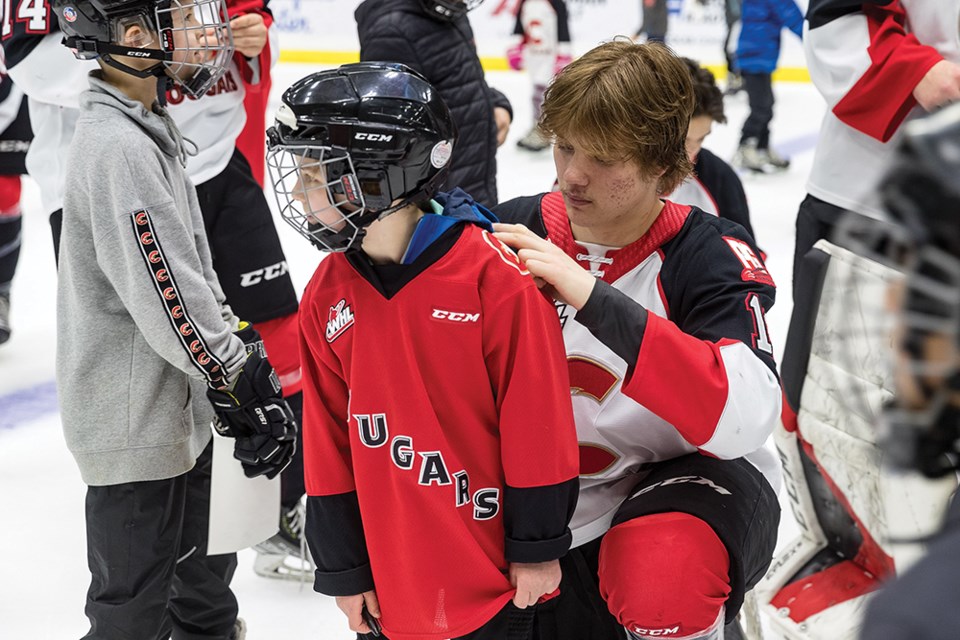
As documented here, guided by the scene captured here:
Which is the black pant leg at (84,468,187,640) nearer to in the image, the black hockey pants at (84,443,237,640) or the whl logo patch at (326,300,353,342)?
the black hockey pants at (84,443,237,640)

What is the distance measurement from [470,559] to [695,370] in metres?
0.36

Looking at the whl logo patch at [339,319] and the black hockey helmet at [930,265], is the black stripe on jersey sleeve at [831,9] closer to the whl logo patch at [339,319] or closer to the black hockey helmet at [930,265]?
the whl logo patch at [339,319]

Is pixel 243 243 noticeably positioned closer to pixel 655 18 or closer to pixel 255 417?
pixel 255 417

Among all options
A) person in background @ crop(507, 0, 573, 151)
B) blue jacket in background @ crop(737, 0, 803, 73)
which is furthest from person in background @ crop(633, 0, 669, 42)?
blue jacket in background @ crop(737, 0, 803, 73)

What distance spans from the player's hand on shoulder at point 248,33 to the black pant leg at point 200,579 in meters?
0.86

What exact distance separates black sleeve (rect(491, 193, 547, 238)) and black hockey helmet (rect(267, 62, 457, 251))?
1.12 feet

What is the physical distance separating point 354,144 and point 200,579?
94 cm

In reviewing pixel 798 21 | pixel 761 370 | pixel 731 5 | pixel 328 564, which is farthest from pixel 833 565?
pixel 731 5

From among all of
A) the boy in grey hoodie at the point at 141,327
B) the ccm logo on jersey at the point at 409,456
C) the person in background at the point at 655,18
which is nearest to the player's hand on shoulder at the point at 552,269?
the ccm logo on jersey at the point at 409,456

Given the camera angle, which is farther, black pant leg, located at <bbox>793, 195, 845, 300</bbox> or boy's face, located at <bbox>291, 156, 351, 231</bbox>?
black pant leg, located at <bbox>793, 195, 845, 300</bbox>

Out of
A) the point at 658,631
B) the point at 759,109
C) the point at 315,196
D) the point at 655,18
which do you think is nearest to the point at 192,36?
the point at 315,196

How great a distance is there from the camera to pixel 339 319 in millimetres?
1300

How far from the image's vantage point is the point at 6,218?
11.5ft

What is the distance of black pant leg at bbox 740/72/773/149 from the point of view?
561 centimetres
